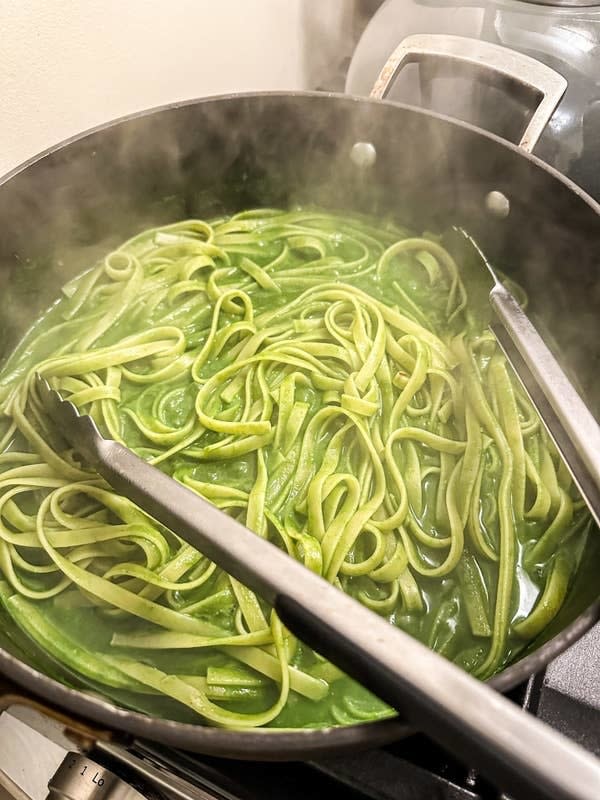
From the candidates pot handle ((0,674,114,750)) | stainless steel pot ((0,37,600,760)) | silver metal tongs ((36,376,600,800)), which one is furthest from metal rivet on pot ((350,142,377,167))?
pot handle ((0,674,114,750))

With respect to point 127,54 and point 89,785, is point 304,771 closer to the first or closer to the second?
point 89,785

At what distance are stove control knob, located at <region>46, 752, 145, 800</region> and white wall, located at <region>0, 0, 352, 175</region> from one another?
5.69 ft

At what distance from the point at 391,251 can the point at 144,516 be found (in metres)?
1.30

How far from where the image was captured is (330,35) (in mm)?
2910

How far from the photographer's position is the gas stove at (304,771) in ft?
3.91

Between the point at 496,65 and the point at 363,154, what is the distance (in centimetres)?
52

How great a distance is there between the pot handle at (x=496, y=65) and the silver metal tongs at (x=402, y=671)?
4.78 feet

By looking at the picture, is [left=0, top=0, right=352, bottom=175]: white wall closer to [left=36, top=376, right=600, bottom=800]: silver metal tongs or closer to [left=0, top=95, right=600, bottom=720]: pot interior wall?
[left=0, top=95, right=600, bottom=720]: pot interior wall

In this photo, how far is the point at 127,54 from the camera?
2.20 meters

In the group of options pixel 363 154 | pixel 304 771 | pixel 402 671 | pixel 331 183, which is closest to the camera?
pixel 402 671

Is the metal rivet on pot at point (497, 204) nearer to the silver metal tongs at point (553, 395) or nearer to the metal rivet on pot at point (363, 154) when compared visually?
the silver metal tongs at point (553, 395)

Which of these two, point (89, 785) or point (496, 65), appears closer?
point (89, 785)

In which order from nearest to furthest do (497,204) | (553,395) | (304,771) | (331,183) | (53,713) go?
(53,713) → (304,771) → (553,395) → (497,204) → (331,183)

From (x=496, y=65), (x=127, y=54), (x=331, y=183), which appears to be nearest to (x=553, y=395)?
(x=496, y=65)
